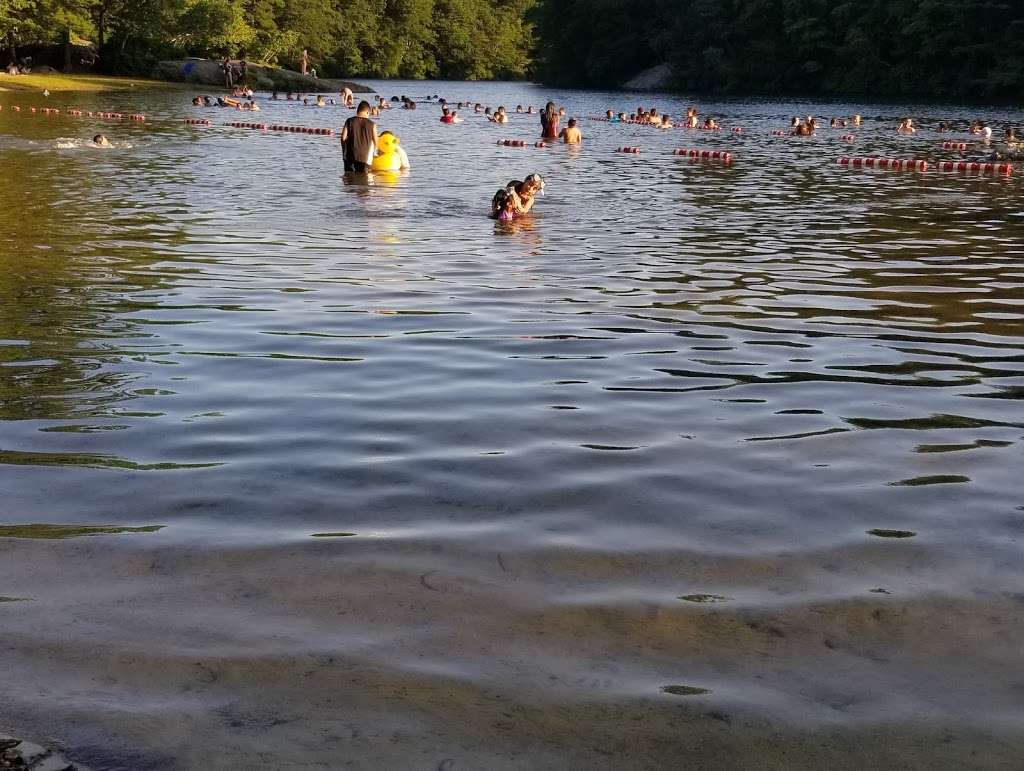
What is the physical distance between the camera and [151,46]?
273ft

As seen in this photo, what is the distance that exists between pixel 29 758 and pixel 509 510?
8.90 feet

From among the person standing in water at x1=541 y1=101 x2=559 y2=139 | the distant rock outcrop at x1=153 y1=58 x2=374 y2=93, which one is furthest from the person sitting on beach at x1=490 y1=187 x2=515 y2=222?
the distant rock outcrop at x1=153 y1=58 x2=374 y2=93

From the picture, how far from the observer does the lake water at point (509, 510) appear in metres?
3.62

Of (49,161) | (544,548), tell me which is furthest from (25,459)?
(49,161)

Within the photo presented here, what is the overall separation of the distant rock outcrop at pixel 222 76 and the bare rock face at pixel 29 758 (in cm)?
7828

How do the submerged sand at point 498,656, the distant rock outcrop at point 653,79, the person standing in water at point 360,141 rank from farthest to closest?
the distant rock outcrop at point 653,79 → the person standing in water at point 360,141 → the submerged sand at point 498,656

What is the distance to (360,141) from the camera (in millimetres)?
22516

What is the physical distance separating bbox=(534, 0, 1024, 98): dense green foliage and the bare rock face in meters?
78.3

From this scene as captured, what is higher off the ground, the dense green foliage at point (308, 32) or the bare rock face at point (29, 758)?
the dense green foliage at point (308, 32)

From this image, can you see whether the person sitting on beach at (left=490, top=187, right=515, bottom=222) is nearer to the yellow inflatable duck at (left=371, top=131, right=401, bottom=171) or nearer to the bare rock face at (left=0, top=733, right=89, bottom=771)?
the yellow inflatable duck at (left=371, top=131, right=401, bottom=171)

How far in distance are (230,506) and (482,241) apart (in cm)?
1029

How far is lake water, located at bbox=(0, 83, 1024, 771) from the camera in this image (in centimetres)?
362

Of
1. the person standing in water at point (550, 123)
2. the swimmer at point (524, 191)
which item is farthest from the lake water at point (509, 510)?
the person standing in water at point (550, 123)

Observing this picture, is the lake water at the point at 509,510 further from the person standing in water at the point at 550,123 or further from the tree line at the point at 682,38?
the tree line at the point at 682,38
